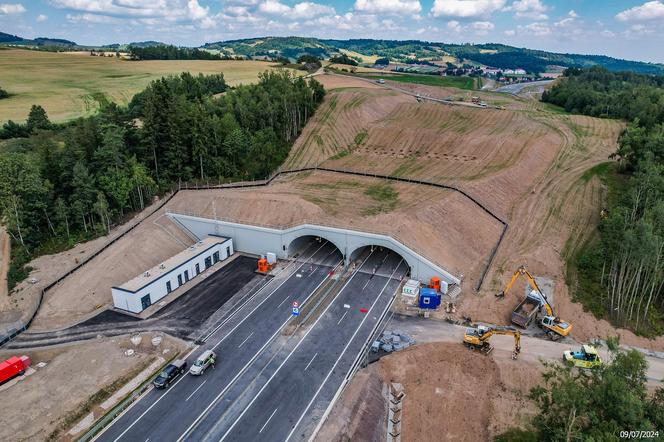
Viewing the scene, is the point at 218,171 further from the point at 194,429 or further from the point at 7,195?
the point at 194,429

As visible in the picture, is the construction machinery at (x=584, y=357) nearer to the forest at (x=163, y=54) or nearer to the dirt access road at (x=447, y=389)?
the dirt access road at (x=447, y=389)

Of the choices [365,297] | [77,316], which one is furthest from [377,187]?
[77,316]

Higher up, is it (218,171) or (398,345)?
(218,171)

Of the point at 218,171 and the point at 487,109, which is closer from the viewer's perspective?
the point at 218,171

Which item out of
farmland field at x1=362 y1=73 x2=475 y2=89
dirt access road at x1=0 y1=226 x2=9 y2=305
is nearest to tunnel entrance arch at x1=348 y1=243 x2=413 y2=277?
dirt access road at x1=0 y1=226 x2=9 y2=305

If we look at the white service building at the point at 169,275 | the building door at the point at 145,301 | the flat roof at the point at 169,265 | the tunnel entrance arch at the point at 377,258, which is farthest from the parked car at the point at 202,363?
the tunnel entrance arch at the point at 377,258

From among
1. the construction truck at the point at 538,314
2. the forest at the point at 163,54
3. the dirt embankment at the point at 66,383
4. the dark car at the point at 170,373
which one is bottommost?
the dirt embankment at the point at 66,383
